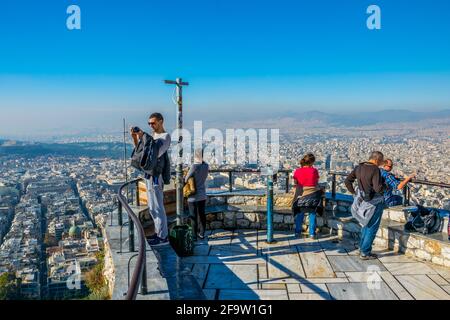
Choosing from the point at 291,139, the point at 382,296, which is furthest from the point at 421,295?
the point at 291,139

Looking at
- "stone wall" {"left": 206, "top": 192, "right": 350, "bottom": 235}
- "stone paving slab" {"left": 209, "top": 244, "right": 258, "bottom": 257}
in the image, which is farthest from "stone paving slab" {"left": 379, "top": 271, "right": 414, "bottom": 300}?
"stone wall" {"left": 206, "top": 192, "right": 350, "bottom": 235}

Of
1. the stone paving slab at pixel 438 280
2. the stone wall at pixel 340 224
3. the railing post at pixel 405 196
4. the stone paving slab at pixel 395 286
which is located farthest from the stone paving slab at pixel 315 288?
the railing post at pixel 405 196

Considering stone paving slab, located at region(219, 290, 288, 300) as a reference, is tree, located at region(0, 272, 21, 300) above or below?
below

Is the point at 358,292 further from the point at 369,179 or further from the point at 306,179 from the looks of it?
the point at 306,179

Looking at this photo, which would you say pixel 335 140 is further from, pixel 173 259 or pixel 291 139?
pixel 173 259

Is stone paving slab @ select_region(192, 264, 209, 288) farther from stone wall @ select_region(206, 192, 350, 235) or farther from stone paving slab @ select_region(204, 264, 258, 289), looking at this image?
stone wall @ select_region(206, 192, 350, 235)

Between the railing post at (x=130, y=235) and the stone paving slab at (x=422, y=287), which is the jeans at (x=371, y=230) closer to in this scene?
the stone paving slab at (x=422, y=287)
